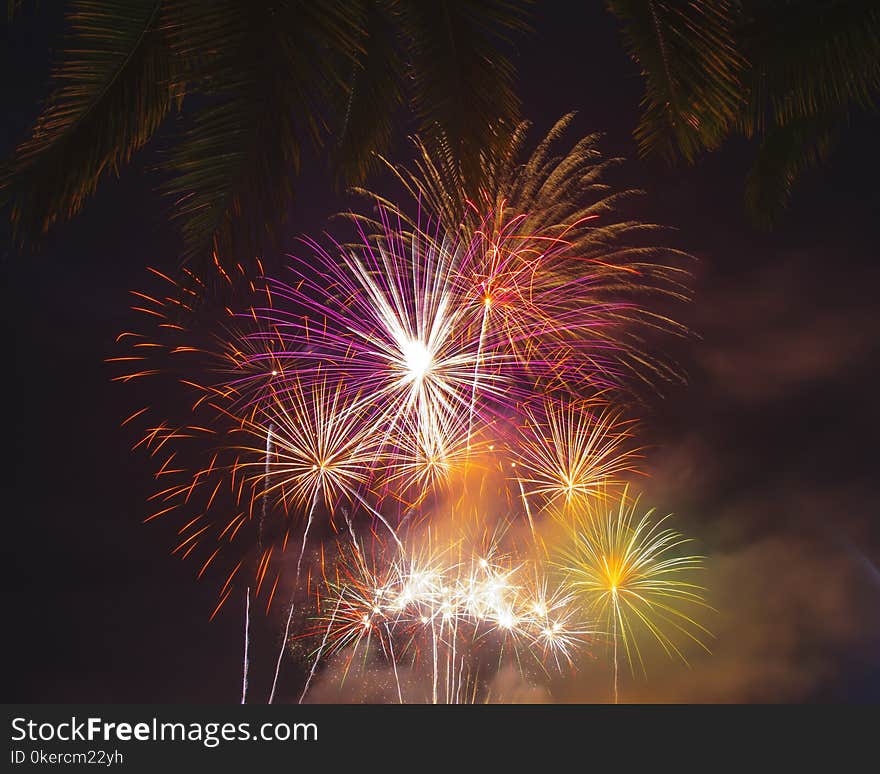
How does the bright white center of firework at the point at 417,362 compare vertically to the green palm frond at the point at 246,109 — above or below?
above

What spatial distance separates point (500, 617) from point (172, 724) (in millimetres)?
8929

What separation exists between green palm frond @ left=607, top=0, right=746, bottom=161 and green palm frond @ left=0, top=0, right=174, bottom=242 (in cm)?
319

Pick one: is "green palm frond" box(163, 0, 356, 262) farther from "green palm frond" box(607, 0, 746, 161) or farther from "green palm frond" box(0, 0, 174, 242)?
"green palm frond" box(607, 0, 746, 161)

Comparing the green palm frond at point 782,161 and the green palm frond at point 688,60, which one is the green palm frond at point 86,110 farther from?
the green palm frond at point 782,161

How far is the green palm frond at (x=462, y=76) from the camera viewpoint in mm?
4586

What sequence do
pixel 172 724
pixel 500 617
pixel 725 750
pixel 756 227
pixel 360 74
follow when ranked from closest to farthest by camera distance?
1. pixel 360 74
2. pixel 756 227
3. pixel 172 724
4. pixel 725 750
5. pixel 500 617

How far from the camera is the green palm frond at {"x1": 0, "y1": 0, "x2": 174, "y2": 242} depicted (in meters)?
4.57

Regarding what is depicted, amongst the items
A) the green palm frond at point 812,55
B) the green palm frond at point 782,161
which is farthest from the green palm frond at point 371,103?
the green palm frond at point 782,161

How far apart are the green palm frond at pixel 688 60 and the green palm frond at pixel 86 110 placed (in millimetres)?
3186

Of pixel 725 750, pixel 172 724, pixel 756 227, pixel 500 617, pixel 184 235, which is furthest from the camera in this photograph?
pixel 500 617

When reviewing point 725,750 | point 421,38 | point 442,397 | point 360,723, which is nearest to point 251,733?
point 360,723

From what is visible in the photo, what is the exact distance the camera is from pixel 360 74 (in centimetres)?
635

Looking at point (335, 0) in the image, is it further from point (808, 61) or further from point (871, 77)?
point (871, 77)

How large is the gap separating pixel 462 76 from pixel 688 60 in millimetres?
1611
